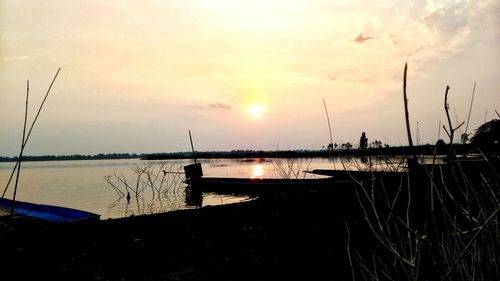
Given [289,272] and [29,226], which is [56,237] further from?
[289,272]

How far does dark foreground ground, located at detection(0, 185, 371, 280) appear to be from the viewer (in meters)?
6.98

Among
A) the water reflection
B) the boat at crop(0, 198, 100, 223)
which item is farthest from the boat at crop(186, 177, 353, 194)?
the boat at crop(0, 198, 100, 223)

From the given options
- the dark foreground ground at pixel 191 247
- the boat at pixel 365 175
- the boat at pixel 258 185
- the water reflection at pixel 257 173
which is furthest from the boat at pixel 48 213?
the water reflection at pixel 257 173

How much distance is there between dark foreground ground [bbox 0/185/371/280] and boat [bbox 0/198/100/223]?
0.65 m

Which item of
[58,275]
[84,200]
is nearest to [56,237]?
[58,275]

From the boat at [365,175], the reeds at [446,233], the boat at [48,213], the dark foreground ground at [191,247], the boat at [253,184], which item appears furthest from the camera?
the boat at [253,184]

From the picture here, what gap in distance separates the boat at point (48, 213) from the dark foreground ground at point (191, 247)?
65cm

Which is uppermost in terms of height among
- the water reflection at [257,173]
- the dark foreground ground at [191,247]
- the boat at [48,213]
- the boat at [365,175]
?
the boat at [365,175]

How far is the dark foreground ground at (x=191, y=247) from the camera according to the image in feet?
22.9

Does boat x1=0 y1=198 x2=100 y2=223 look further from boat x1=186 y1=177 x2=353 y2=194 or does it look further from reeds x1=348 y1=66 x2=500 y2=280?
boat x1=186 y1=177 x2=353 y2=194

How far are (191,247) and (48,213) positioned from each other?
768 cm

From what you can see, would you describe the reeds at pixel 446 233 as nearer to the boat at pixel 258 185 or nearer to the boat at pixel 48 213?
the boat at pixel 48 213

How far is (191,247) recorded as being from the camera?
8.90 meters

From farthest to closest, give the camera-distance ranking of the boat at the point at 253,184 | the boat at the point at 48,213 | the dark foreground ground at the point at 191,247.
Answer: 1. the boat at the point at 253,184
2. the boat at the point at 48,213
3. the dark foreground ground at the point at 191,247
